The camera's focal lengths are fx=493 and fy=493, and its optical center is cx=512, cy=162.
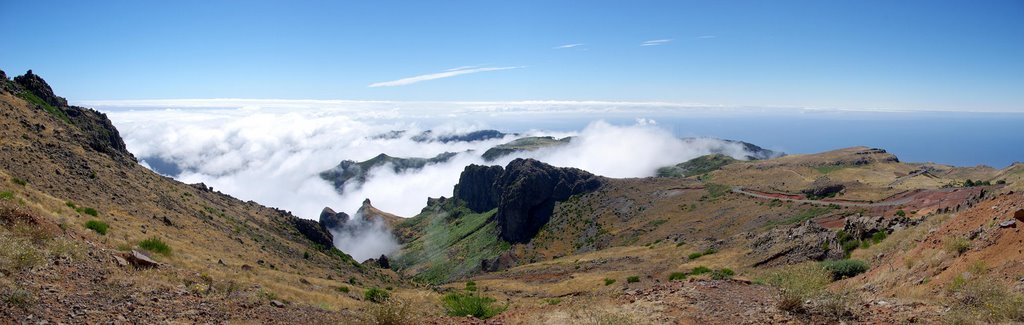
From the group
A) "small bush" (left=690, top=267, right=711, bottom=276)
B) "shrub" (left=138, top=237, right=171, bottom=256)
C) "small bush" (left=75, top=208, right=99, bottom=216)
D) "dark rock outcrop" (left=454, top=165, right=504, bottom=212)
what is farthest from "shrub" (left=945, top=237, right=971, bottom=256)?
"dark rock outcrop" (left=454, top=165, right=504, bottom=212)

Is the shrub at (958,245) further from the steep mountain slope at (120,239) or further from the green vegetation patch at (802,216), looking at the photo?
the green vegetation patch at (802,216)

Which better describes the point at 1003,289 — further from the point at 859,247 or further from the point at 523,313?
the point at 859,247

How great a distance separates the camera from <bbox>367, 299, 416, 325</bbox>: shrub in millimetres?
8961

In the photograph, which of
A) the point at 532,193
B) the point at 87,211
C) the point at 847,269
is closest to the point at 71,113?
the point at 87,211

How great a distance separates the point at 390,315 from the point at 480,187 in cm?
10719

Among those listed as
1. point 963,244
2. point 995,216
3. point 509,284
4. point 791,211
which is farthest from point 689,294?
point 791,211

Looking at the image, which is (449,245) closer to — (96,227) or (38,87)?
(38,87)

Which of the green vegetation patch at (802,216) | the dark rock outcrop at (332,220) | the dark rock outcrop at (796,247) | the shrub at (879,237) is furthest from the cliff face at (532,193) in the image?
the shrub at (879,237)

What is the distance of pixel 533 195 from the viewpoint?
82.8 m

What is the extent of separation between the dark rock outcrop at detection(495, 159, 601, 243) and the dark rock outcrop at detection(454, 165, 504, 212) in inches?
917

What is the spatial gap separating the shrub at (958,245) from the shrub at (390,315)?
13.9 meters

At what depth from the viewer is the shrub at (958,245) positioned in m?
12.7

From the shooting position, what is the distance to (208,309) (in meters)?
10.0

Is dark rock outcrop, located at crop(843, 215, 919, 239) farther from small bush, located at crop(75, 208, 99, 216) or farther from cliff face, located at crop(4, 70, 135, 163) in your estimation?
cliff face, located at crop(4, 70, 135, 163)
